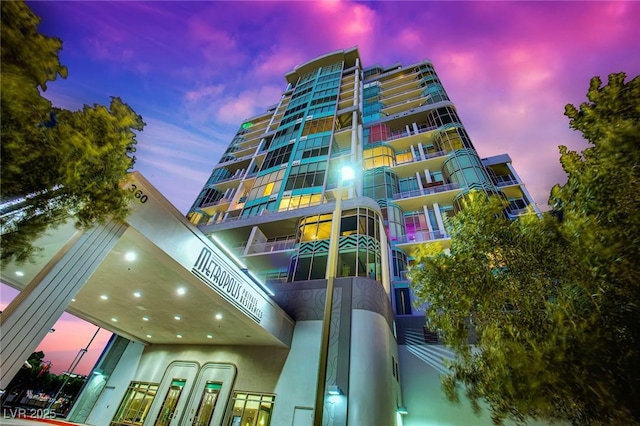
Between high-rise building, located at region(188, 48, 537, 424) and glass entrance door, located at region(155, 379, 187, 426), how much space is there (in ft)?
24.7

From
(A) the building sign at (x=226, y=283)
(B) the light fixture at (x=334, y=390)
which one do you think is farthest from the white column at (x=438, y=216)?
(A) the building sign at (x=226, y=283)

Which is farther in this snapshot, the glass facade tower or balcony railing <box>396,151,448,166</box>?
balcony railing <box>396,151,448,166</box>

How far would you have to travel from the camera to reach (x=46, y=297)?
17.1ft

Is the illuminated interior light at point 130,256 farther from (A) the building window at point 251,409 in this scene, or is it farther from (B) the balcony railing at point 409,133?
(B) the balcony railing at point 409,133

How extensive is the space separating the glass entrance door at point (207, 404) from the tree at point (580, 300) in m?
12.6

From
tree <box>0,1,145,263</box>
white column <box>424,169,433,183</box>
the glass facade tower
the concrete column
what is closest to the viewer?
tree <box>0,1,145,263</box>

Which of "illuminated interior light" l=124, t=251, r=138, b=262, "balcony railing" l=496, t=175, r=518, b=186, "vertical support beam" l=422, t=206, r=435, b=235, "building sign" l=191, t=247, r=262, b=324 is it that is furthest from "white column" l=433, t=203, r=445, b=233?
"illuminated interior light" l=124, t=251, r=138, b=262

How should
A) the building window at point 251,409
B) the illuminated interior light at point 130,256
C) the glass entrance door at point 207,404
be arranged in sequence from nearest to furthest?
the illuminated interior light at point 130,256 < the building window at point 251,409 < the glass entrance door at point 207,404

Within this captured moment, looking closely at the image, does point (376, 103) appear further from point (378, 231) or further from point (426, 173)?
point (378, 231)

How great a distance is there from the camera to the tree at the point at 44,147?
11.4 feet

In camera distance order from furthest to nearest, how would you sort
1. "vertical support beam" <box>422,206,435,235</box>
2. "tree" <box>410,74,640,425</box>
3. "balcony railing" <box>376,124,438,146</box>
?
"balcony railing" <box>376,124,438,146</box> < "vertical support beam" <box>422,206,435,235</box> < "tree" <box>410,74,640,425</box>

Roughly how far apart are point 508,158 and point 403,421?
30.5 metres

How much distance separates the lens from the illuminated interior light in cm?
848

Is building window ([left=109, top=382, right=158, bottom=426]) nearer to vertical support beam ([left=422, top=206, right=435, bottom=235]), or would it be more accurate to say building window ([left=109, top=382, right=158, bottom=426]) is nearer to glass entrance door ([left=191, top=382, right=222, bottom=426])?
glass entrance door ([left=191, top=382, right=222, bottom=426])
